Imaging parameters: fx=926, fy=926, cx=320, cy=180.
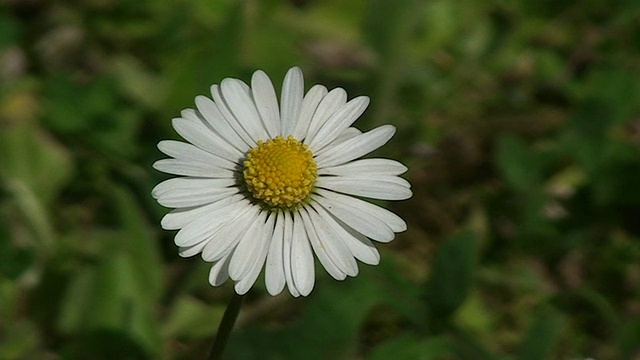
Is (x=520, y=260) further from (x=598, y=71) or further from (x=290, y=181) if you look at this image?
(x=290, y=181)

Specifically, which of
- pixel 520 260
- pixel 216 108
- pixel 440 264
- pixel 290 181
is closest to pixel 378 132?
pixel 290 181

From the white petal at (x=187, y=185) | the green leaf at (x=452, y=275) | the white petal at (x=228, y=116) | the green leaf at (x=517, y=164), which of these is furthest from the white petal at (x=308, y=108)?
the green leaf at (x=517, y=164)

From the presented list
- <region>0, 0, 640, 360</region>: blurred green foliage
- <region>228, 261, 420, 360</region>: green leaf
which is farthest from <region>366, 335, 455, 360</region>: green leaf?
<region>228, 261, 420, 360</region>: green leaf

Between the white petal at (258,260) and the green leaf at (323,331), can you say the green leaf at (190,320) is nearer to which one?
the green leaf at (323,331)

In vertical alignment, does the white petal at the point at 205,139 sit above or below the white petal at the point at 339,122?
below

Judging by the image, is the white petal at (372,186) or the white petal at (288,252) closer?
the white petal at (288,252)

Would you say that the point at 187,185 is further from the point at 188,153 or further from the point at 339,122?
the point at 339,122
